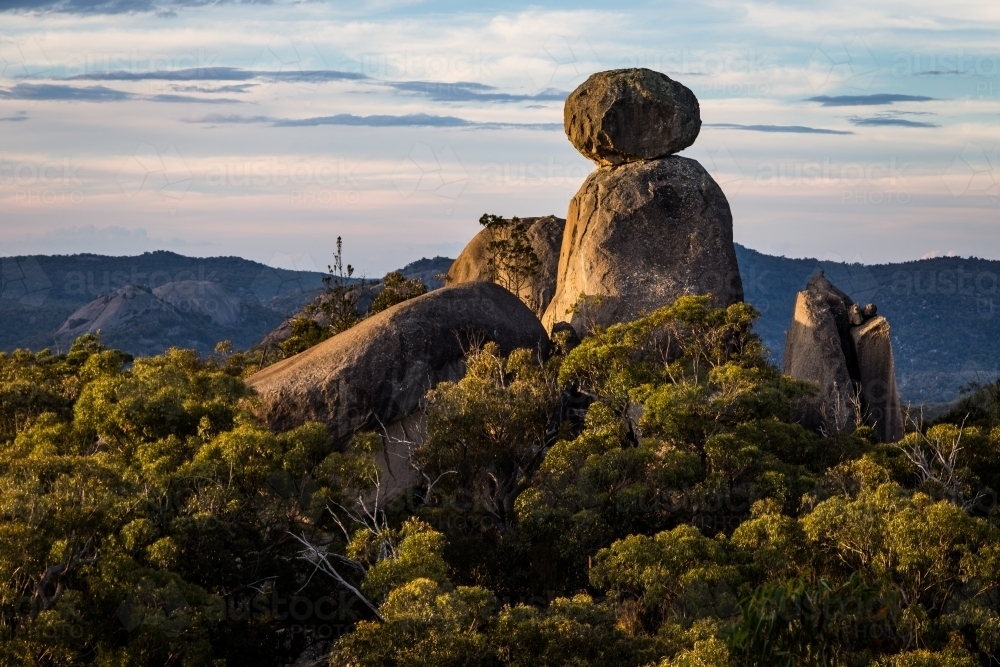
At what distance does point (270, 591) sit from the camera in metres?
23.4

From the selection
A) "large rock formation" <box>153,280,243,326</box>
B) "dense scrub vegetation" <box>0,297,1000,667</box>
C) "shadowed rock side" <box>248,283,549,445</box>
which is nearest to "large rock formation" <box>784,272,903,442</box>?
"dense scrub vegetation" <box>0,297,1000,667</box>

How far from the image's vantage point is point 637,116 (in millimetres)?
37312

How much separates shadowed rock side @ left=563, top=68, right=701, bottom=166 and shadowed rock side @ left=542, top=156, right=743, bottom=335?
64 cm

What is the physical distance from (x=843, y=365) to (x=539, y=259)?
11.4m

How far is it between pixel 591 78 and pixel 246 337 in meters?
127

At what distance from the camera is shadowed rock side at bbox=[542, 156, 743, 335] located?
116 ft

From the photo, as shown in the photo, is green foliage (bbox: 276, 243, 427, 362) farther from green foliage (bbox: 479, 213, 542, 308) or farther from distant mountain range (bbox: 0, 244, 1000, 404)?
distant mountain range (bbox: 0, 244, 1000, 404)

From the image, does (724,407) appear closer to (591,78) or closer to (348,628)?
(348,628)

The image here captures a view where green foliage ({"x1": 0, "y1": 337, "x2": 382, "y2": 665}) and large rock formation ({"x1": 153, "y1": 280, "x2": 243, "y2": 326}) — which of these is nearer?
green foliage ({"x1": 0, "y1": 337, "x2": 382, "y2": 665})

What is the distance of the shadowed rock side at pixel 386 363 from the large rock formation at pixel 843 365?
6385 mm

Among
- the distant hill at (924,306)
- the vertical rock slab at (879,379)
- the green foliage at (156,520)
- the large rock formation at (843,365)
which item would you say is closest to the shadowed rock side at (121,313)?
the distant hill at (924,306)

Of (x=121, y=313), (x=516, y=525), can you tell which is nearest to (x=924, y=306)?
(x=121, y=313)

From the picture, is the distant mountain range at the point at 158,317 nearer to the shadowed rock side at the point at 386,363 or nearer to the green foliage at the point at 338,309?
the green foliage at the point at 338,309

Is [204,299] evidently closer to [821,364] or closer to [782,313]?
[782,313]
